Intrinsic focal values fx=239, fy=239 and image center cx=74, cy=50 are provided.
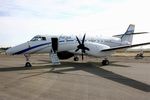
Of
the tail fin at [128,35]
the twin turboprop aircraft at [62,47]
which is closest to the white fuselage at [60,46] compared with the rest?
the twin turboprop aircraft at [62,47]

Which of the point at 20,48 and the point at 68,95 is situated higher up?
the point at 20,48

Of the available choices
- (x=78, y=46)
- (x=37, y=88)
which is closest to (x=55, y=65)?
(x=78, y=46)

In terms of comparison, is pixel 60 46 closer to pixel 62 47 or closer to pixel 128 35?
pixel 62 47

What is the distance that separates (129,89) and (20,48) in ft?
40.7

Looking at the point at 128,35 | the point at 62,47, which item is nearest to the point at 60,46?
the point at 62,47

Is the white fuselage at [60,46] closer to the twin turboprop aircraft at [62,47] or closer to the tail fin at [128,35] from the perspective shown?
the twin turboprop aircraft at [62,47]

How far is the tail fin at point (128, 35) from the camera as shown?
108 feet

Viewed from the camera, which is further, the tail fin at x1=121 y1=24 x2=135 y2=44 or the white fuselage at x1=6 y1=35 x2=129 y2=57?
the tail fin at x1=121 y1=24 x2=135 y2=44

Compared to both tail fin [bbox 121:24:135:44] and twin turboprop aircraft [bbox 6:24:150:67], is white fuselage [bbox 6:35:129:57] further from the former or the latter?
tail fin [bbox 121:24:135:44]

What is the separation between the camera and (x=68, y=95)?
32.2 ft

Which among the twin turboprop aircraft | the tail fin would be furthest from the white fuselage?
the tail fin

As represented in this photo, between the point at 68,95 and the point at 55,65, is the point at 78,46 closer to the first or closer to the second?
the point at 55,65

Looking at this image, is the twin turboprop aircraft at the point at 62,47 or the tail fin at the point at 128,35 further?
the tail fin at the point at 128,35

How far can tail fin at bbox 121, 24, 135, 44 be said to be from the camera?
3283 cm
